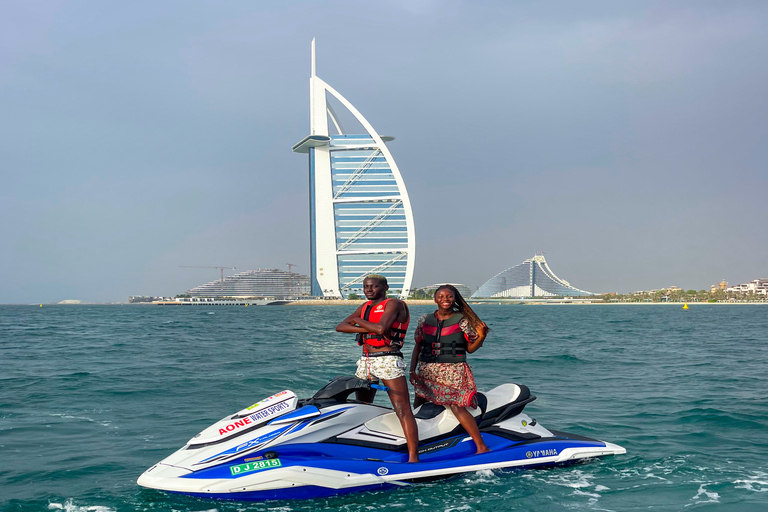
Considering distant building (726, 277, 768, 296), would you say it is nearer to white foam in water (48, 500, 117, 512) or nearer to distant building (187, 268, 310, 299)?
distant building (187, 268, 310, 299)

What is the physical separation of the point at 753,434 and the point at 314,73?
110411 mm

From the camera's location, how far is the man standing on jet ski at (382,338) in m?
4.89

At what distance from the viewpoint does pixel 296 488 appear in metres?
4.80

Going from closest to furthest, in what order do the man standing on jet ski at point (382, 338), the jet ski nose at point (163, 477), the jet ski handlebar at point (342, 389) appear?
the jet ski nose at point (163, 477)
the man standing on jet ski at point (382, 338)
the jet ski handlebar at point (342, 389)

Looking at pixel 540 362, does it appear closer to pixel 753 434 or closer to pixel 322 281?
pixel 753 434

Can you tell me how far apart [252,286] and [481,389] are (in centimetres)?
17408

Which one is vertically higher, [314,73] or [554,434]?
[314,73]

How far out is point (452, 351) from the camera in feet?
17.7

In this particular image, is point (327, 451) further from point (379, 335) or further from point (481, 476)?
point (481, 476)

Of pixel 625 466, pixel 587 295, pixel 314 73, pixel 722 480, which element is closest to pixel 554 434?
pixel 625 466

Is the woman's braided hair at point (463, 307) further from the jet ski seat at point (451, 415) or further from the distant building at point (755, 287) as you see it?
the distant building at point (755, 287)

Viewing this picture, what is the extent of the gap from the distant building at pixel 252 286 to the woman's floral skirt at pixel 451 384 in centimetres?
17582

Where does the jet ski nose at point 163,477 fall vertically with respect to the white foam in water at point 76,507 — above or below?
above

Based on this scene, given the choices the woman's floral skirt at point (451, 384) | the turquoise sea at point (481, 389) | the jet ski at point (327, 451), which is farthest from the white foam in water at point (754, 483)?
the woman's floral skirt at point (451, 384)
